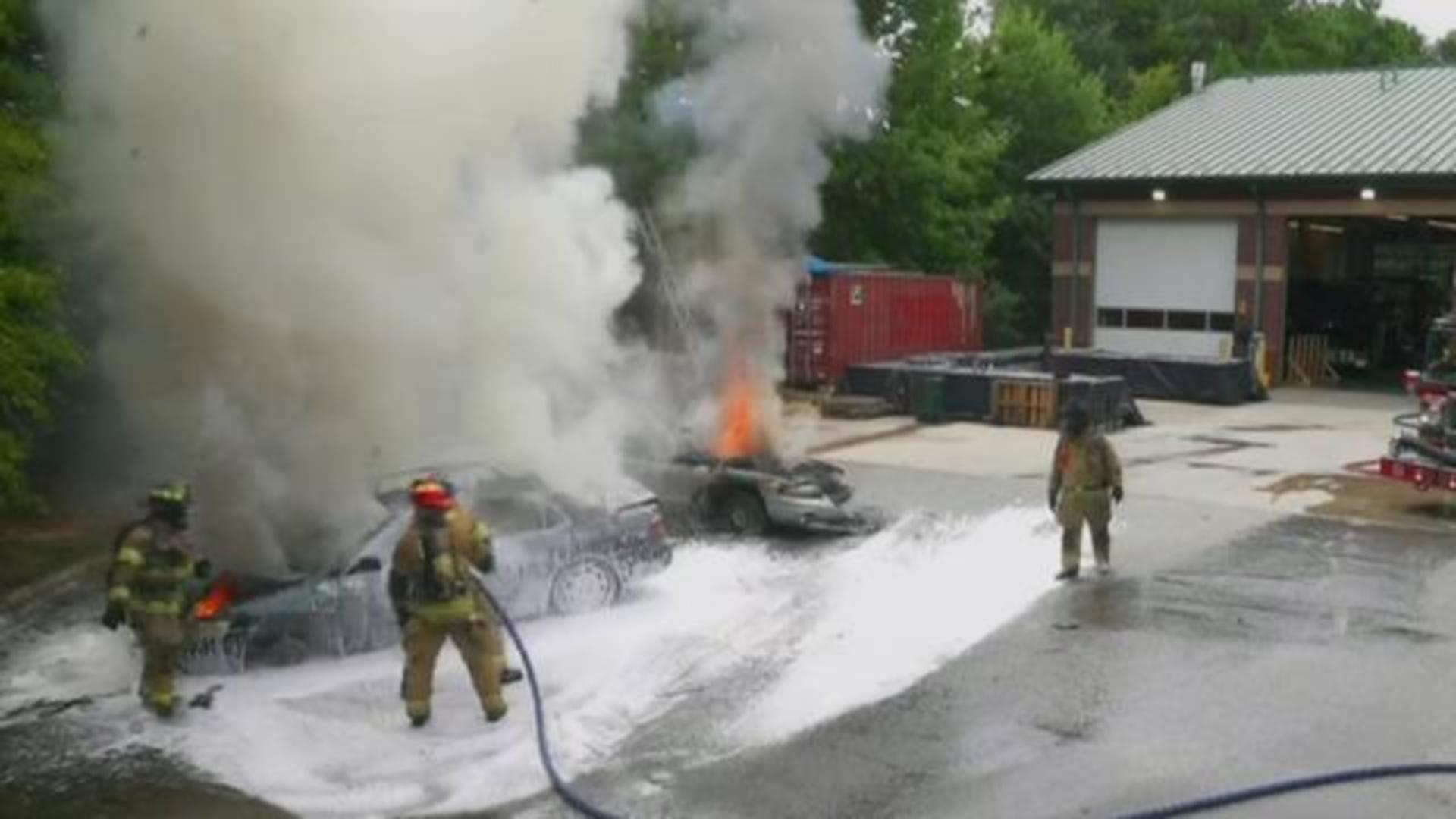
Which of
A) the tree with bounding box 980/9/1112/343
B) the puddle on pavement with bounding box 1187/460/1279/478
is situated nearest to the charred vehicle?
the puddle on pavement with bounding box 1187/460/1279/478

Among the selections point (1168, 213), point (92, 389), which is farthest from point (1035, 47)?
point (92, 389)

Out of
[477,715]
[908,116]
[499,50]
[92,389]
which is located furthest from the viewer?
[908,116]

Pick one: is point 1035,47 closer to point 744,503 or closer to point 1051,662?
point 744,503

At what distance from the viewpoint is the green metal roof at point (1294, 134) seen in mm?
29609

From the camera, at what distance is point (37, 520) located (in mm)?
16000

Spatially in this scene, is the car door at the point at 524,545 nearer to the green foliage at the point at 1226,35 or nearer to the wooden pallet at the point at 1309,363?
the wooden pallet at the point at 1309,363

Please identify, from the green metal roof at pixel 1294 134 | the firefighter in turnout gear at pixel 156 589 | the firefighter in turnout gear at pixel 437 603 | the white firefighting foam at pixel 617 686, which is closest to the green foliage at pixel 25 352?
the white firefighting foam at pixel 617 686

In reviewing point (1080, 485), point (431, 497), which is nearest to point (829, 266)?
point (1080, 485)

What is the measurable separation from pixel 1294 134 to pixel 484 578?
25.8 meters

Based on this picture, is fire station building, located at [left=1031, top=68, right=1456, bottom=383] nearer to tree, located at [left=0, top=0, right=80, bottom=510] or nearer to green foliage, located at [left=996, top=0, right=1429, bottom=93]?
green foliage, located at [left=996, top=0, right=1429, bottom=93]

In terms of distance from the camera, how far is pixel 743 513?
1492 centimetres

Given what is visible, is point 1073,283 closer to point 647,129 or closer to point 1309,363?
point 1309,363

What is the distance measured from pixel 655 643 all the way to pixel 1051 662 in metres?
2.65

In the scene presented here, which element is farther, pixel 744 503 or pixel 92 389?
pixel 92 389
